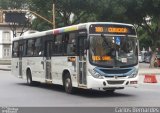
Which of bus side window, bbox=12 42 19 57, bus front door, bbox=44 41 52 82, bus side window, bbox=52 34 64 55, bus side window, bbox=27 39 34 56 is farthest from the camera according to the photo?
bus side window, bbox=12 42 19 57

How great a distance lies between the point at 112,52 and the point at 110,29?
972 millimetres

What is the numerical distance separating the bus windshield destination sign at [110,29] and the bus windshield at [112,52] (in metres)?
0.21

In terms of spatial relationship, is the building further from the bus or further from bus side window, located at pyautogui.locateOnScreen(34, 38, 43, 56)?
the bus

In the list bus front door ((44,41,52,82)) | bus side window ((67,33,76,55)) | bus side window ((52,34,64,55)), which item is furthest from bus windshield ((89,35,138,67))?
bus front door ((44,41,52,82))

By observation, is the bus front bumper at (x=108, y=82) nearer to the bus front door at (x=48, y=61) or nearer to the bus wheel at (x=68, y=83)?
the bus wheel at (x=68, y=83)

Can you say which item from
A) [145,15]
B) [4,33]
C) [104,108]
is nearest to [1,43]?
[4,33]

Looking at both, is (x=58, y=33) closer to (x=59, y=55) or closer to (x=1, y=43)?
(x=59, y=55)

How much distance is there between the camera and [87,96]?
1883 centimetres

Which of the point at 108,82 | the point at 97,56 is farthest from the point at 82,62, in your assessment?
the point at 108,82

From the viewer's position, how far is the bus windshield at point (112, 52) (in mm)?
18109

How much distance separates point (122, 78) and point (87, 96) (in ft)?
5.31

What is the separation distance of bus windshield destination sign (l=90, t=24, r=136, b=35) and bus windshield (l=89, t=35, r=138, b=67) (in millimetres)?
212

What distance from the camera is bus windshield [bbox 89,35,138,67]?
1811 centimetres

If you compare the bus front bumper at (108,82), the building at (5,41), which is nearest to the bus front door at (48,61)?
the bus front bumper at (108,82)
